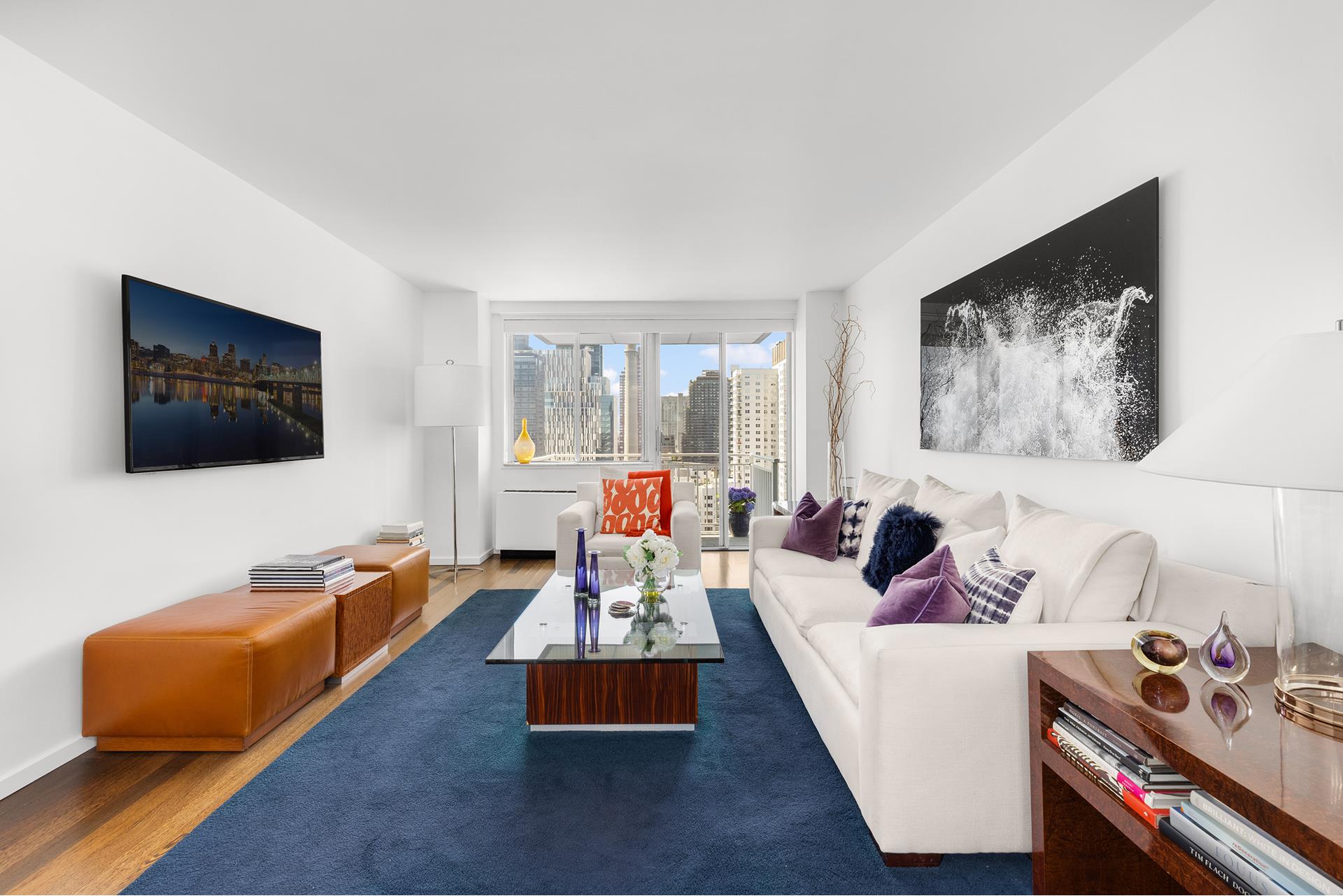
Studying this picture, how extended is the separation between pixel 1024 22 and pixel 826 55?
0.60m

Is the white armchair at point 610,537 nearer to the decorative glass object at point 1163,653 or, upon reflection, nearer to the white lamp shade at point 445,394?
the white lamp shade at point 445,394

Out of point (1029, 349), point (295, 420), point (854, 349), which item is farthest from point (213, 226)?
point (854, 349)

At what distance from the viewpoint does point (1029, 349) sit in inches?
119

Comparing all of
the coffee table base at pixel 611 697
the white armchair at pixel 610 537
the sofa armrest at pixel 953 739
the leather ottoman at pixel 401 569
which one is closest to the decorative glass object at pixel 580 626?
the coffee table base at pixel 611 697

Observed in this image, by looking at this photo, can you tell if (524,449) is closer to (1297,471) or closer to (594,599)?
(594,599)

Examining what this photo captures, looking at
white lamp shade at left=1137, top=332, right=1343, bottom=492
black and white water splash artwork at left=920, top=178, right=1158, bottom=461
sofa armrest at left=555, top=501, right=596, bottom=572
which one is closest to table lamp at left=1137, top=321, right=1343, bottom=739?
white lamp shade at left=1137, top=332, right=1343, bottom=492

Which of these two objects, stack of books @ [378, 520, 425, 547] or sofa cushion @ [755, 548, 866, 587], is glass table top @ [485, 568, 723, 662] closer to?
sofa cushion @ [755, 548, 866, 587]

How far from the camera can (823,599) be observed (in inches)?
123

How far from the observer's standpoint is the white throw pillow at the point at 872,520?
378 cm

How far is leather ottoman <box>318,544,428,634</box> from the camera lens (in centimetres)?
394

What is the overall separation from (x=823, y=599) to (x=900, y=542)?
0.45m

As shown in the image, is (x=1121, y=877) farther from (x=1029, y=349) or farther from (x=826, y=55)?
(x=826, y=55)

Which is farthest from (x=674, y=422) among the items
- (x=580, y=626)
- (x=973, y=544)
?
(x=973, y=544)

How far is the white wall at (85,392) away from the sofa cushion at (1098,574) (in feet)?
10.9
